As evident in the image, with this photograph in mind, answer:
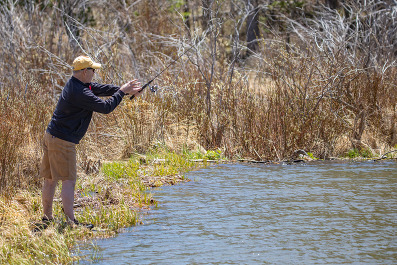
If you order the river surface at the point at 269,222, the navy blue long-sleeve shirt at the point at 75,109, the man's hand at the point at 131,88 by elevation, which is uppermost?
the man's hand at the point at 131,88

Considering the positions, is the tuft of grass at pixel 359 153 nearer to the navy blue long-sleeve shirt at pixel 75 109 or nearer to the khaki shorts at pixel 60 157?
the navy blue long-sleeve shirt at pixel 75 109

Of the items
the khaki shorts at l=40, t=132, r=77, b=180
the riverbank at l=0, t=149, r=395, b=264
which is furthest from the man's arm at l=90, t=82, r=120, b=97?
the riverbank at l=0, t=149, r=395, b=264

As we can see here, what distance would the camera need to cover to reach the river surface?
17.7 ft

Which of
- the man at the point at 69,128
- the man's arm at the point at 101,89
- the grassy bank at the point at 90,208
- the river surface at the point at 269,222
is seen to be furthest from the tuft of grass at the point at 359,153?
the man at the point at 69,128

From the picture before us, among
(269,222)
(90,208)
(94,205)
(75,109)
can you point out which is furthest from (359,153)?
(75,109)

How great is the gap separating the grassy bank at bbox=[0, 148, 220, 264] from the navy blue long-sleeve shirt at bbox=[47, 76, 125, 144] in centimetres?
93

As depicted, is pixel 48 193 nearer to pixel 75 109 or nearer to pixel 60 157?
pixel 60 157

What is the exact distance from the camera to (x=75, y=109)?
605 centimetres

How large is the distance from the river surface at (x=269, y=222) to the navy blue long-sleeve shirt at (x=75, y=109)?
1.14 metres

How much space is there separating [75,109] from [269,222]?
2356mm

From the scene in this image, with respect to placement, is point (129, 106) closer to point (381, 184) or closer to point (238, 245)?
point (381, 184)

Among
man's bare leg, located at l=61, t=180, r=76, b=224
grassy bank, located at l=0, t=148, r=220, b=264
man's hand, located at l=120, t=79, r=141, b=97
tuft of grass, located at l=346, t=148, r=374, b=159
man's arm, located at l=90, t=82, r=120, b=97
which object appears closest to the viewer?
grassy bank, located at l=0, t=148, r=220, b=264

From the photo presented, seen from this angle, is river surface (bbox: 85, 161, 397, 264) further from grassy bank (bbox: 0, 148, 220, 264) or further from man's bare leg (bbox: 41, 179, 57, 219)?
man's bare leg (bbox: 41, 179, 57, 219)

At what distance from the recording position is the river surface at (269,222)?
17.7 ft
